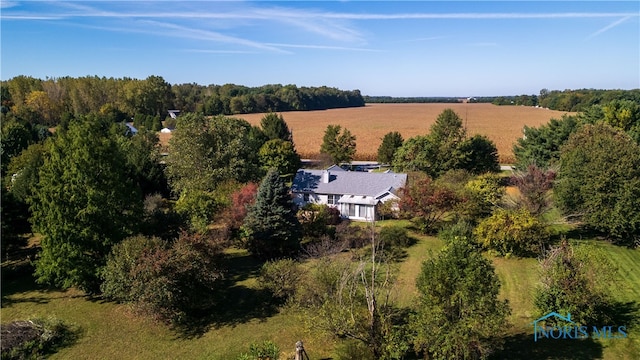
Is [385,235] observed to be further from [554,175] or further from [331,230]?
[554,175]

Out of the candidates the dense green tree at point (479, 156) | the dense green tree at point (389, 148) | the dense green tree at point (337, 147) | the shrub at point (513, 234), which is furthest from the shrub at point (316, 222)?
the dense green tree at point (389, 148)

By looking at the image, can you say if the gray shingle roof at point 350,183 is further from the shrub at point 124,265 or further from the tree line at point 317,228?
the shrub at point 124,265

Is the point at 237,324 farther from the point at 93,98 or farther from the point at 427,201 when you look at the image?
the point at 93,98

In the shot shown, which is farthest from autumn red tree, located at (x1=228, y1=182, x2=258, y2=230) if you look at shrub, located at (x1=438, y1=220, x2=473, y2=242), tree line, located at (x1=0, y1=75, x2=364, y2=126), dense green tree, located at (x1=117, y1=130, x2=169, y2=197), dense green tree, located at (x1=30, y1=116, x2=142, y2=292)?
tree line, located at (x1=0, y1=75, x2=364, y2=126)

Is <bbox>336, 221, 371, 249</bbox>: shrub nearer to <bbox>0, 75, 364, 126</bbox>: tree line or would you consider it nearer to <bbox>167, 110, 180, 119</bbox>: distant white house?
<bbox>0, 75, 364, 126</bbox>: tree line

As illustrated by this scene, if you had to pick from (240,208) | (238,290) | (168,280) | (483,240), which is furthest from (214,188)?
(483,240)

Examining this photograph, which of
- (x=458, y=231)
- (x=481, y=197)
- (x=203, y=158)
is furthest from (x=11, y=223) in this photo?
(x=481, y=197)

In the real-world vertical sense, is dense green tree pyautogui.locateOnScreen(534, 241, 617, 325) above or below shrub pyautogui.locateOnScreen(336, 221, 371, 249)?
above
